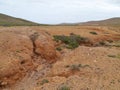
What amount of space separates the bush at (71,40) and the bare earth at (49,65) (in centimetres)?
65

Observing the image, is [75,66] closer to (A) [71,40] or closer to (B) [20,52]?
(B) [20,52]

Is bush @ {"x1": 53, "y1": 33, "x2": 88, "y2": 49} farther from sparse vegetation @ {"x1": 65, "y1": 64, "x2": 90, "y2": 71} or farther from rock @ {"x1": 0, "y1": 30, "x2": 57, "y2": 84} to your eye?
sparse vegetation @ {"x1": 65, "y1": 64, "x2": 90, "y2": 71}

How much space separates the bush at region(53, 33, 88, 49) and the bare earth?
0.65m

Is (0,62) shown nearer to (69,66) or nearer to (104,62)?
(69,66)

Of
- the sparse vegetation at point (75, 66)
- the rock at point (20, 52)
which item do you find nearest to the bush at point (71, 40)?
the rock at point (20, 52)

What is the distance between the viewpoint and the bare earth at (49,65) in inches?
623

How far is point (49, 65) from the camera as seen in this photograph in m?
18.6

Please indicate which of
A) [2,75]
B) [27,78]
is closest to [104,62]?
[27,78]

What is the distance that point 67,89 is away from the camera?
49.2 ft

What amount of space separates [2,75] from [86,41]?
9.14m

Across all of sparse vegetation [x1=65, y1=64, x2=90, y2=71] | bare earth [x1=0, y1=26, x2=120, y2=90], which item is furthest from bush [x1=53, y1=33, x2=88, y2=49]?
sparse vegetation [x1=65, y1=64, x2=90, y2=71]

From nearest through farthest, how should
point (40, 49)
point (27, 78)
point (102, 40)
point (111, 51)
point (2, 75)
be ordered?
point (2, 75) → point (27, 78) → point (40, 49) → point (111, 51) → point (102, 40)

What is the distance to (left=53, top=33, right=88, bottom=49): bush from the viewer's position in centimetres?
2166

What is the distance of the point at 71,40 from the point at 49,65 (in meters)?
4.32
